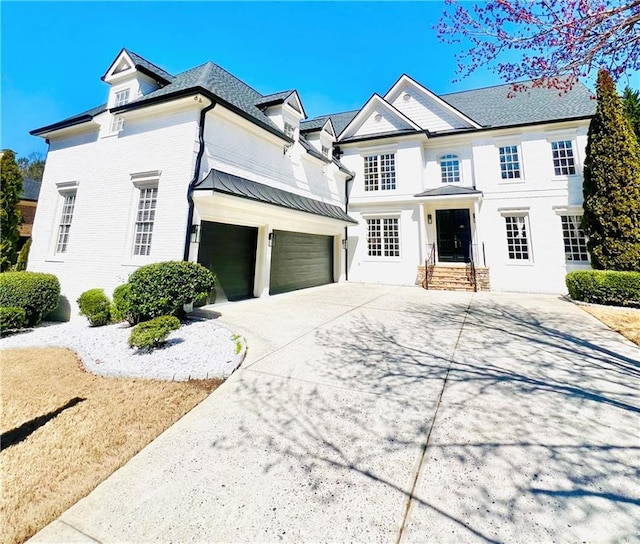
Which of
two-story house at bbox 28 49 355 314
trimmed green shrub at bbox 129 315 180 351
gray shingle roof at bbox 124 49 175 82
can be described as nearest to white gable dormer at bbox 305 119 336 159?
two-story house at bbox 28 49 355 314

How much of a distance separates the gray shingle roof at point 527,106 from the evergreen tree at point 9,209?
2165 cm

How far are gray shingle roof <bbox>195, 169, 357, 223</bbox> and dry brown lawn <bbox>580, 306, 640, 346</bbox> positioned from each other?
9480mm

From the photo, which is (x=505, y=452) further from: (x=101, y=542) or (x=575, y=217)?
(x=575, y=217)

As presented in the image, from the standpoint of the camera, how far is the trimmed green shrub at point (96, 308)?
747 centimetres

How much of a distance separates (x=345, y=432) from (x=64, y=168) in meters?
14.7

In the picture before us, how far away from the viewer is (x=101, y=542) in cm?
178

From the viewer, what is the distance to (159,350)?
5004 millimetres

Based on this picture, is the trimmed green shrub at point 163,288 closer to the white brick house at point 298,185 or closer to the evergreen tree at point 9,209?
the white brick house at point 298,185

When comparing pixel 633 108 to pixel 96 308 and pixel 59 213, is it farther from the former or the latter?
pixel 59 213

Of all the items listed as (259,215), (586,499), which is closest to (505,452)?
(586,499)

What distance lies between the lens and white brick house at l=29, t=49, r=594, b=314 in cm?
856

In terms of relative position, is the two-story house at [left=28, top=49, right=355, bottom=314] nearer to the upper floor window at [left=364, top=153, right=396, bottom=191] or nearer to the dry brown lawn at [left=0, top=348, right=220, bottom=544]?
the dry brown lawn at [left=0, top=348, right=220, bottom=544]

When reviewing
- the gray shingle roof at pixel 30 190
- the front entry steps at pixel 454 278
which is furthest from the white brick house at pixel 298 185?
the gray shingle roof at pixel 30 190

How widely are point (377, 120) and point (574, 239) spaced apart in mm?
11589
